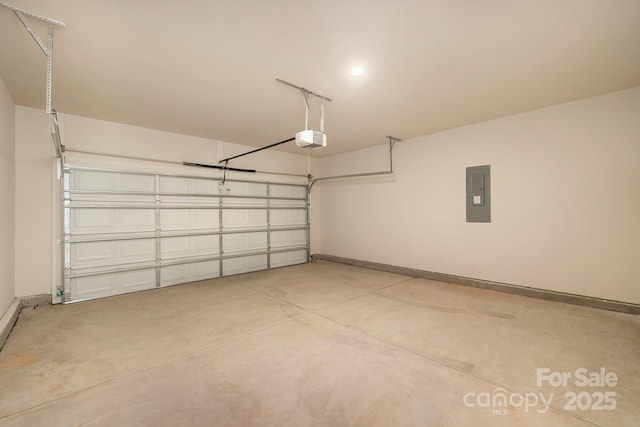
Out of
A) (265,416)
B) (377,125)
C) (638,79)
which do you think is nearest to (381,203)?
(377,125)

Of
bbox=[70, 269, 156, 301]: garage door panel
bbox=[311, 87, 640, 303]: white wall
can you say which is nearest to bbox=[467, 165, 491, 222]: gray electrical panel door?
bbox=[311, 87, 640, 303]: white wall

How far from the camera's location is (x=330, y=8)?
1.90m

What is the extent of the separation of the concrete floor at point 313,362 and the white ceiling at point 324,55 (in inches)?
108

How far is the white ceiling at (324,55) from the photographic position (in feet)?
6.40

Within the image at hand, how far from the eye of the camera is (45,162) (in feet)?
12.5

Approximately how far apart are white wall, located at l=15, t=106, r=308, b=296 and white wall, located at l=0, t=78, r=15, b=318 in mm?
145

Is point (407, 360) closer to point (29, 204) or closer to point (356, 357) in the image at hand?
point (356, 357)

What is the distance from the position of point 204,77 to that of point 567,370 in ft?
14.3

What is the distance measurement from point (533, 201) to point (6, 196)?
22.9 ft

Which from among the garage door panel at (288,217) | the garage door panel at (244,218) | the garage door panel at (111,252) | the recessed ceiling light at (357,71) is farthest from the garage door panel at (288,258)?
the recessed ceiling light at (357,71)

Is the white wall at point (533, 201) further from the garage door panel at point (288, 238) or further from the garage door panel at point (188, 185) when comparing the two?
the garage door panel at point (188, 185)

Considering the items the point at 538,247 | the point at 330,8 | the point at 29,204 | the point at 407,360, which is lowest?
the point at 407,360

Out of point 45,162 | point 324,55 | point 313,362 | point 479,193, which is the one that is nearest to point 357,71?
point 324,55

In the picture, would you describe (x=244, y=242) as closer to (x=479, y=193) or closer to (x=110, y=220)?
(x=110, y=220)
